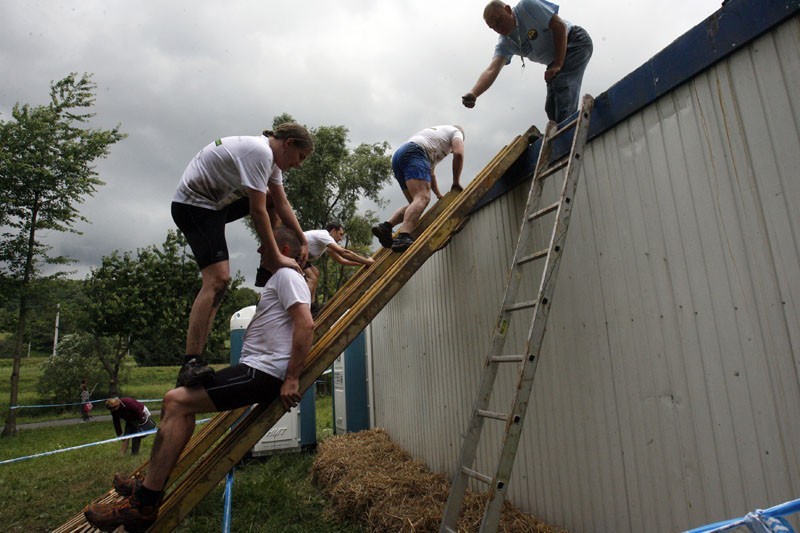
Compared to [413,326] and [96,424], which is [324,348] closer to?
[413,326]

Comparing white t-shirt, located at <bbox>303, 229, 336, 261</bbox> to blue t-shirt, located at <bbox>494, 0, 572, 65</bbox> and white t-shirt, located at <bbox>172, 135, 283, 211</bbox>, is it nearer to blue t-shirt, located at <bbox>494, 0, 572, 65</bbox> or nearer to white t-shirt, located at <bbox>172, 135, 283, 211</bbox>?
white t-shirt, located at <bbox>172, 135, 283, 211</bbox>

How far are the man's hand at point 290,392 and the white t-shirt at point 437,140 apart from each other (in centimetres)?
295

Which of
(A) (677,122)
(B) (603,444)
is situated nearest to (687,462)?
(B) (603,444)

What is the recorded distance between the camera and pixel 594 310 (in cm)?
285

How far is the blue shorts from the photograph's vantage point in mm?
4590

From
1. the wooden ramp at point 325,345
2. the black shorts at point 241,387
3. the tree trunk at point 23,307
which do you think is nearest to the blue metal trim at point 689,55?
the wooden ramp at point 325,345

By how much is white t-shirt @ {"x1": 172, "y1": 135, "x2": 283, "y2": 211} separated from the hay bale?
8.96 ft

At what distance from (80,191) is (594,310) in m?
16.9

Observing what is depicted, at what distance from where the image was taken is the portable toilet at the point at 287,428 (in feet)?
24.0

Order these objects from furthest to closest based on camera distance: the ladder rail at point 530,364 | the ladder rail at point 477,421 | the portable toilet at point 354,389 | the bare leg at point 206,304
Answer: the portable toilet at point 354,389 < the bare leg at point 206,304 < the ladder rail at point 477,421 < the ladder rail at point 530,364

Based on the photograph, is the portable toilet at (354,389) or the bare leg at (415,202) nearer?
the bare leg at (415,202)

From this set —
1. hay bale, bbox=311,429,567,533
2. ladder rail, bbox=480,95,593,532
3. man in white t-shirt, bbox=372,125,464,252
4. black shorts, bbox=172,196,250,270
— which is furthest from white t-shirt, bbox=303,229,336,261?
ladder rail, bbox=480,95,593,532

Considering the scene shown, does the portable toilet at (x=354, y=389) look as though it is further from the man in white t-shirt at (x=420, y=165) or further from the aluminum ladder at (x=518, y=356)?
the aluminum ladder at (x=518, y=356)

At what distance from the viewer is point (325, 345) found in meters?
2.72
